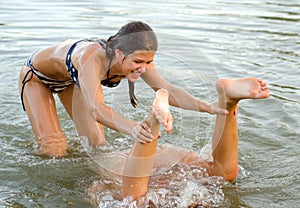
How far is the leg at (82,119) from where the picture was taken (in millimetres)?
5301

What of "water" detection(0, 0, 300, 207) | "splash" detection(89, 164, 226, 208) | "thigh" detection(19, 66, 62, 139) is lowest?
"water" detection(0, 0, 300, 207)

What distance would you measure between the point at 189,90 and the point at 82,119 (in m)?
1.77

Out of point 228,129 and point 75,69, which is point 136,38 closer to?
point 75,69

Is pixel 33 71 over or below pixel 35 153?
over

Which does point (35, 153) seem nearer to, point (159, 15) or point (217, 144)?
point (217, 144)

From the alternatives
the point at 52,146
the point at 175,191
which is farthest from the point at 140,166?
the point at 52,146

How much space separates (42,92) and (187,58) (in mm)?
1300

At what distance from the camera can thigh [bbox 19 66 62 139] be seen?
512 centimetres

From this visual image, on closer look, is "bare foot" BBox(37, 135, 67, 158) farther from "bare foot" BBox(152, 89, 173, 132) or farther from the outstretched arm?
"bare foot" BBox(152, 89, 173, 132)

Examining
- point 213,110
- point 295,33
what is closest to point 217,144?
point 213,110

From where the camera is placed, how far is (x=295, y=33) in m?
9.74

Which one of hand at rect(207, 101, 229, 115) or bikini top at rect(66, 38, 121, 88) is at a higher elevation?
bikini top at rect(66, 38, 121, 88)

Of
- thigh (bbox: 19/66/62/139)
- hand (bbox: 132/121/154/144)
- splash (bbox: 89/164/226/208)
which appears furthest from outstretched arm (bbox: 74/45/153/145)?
thigh (bbox: 19/66/62/139)

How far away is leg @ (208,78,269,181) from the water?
12 centimetres
